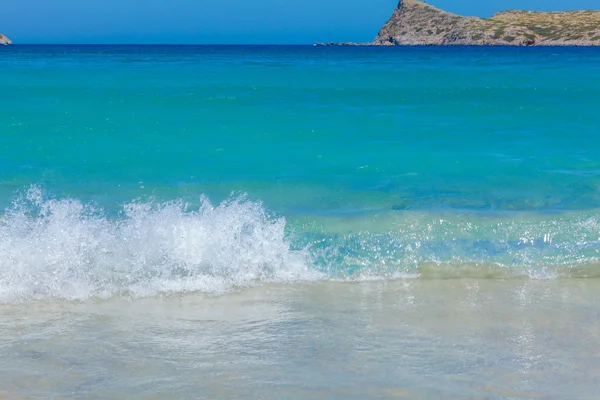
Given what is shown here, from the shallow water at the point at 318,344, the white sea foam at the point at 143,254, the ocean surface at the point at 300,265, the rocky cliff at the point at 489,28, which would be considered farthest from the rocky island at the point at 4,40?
the shallow water at the point at 318,344

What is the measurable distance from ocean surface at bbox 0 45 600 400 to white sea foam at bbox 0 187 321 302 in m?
0.02

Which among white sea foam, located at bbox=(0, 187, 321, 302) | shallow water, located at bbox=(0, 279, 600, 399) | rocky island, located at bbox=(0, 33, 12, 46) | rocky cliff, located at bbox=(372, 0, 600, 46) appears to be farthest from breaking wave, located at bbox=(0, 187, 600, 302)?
rocky island, located at bbox=(0, 33, 12, 46)

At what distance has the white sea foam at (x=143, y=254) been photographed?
641cm

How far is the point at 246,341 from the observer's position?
511 cm

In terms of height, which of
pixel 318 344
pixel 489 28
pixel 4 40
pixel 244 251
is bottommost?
pixel 318 344

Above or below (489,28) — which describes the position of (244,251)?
below

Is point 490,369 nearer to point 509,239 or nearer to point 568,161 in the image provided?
point 509,239

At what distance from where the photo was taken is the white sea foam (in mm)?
6414

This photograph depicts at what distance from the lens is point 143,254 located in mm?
7090

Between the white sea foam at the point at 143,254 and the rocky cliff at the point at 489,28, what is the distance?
14070cm

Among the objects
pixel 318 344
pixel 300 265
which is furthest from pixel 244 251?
pixel 318 344

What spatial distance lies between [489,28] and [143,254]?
504 ft

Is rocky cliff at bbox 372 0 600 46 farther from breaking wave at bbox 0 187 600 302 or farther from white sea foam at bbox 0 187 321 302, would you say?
white sea foam at bbox 0 187 321 302

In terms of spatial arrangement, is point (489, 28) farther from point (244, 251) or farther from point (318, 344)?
point (318, 344)
